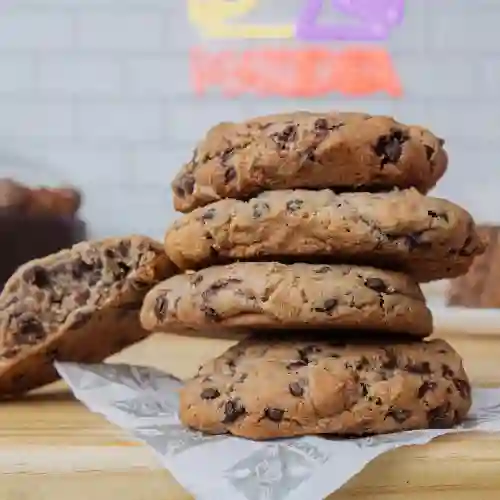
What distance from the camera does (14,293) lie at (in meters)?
0.85

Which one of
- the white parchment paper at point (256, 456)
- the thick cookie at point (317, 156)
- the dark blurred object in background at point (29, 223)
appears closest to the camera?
the white parchment paper at point (256, 456)

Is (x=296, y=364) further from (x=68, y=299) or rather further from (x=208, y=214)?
(x=68, y=299)

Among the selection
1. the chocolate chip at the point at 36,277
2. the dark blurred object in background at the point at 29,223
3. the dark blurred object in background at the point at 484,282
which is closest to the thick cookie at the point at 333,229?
the chocolate chip at the point at 36,277

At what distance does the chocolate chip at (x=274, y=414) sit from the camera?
0.63 m

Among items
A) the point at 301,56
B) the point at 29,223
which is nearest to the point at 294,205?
the point at 29,223

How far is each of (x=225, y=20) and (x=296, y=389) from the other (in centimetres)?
164

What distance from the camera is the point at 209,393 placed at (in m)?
0.67

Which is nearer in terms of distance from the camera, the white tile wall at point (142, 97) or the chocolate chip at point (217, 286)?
the chocolate chip at point (217, 286)

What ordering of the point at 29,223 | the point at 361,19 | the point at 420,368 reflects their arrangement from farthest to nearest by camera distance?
the point at 361,19 < the point at 29,223 < the point at 420,368

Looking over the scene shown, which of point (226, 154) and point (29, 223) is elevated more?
point (226, 154)

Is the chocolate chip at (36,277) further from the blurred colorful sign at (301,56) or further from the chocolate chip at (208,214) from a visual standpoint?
the blurred colorful sign at (301,56)

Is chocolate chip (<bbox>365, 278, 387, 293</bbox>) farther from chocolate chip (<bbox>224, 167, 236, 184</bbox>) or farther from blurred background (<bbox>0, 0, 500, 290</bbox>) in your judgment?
blurred background (<bbox>0, 0, 500, 290</bbox>)

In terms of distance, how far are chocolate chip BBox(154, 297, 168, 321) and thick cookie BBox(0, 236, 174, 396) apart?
0.13m

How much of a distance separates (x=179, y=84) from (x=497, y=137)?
0.76 metres
